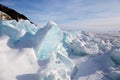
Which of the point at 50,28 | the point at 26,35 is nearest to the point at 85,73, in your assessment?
the point at 50,28

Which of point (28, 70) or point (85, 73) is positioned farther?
point (85, 73)

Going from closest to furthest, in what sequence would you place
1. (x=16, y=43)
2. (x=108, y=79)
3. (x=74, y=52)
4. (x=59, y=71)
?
(x=59, y=71) → (x=108, y=79) → (x=16, y=43) → (x=74, y=52)

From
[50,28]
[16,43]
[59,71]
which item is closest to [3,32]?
[16,43]

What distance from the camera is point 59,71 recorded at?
623cm

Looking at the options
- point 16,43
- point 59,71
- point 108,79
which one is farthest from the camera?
point 16,43

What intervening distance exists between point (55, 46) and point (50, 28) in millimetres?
676

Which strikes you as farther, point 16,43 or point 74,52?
point 74,52

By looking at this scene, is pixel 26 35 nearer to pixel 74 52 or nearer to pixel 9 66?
pixel 9 66

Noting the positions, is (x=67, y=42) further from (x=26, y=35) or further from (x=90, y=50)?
(x=26, y=35)

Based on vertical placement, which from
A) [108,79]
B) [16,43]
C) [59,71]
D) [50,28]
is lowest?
[108,79]

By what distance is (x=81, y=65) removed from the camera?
26.2 ft

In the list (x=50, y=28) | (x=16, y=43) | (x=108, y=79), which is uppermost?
(x=50, y=28)

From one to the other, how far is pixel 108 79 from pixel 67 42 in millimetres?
3088

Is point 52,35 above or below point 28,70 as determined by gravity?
above
